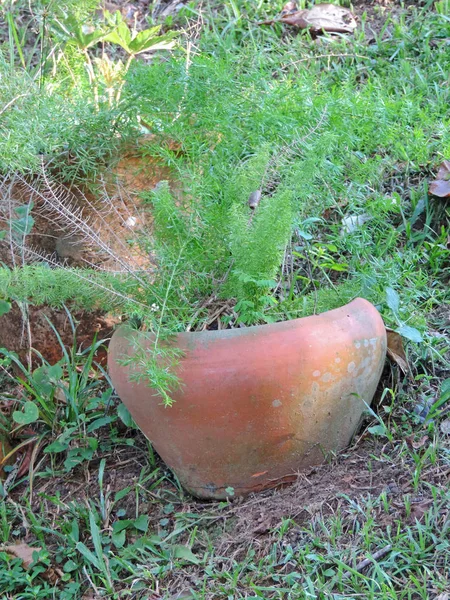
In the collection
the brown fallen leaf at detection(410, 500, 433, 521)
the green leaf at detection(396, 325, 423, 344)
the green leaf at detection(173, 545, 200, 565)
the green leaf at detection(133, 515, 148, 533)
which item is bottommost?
the green leaf at detection(133, 515, 148, 533)

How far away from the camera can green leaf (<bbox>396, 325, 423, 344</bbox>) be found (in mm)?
2113

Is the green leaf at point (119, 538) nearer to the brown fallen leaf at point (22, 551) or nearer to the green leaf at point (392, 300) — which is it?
the brown fallen leaf at point (22, 551)

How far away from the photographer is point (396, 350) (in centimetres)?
223

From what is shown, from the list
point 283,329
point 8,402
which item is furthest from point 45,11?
point 283,329

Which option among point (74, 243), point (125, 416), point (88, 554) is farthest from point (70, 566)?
point (74, 243)

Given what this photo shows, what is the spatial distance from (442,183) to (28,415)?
5.69 feet

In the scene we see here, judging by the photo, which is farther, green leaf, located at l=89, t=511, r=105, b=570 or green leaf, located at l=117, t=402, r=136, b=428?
green leaf, located at l=117, t=402, r=136, b=428

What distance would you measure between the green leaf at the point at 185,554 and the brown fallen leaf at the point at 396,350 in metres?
0.85

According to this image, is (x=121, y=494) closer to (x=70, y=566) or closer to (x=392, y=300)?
(x=70, y=566)

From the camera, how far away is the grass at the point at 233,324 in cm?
181

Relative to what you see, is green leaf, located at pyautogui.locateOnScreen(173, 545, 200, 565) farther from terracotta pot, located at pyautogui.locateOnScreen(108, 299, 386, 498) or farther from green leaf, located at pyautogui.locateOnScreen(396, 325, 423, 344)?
green leaf, located at pyautogui.locateOnScreen(396, 325, 423, 344)

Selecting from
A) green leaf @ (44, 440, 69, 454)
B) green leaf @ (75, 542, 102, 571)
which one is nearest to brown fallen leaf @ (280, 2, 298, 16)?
green leaf @ (44, 440, 69, 454)

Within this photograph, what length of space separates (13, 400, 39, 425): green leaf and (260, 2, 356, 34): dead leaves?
110 inches

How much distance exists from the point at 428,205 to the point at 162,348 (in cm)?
144
